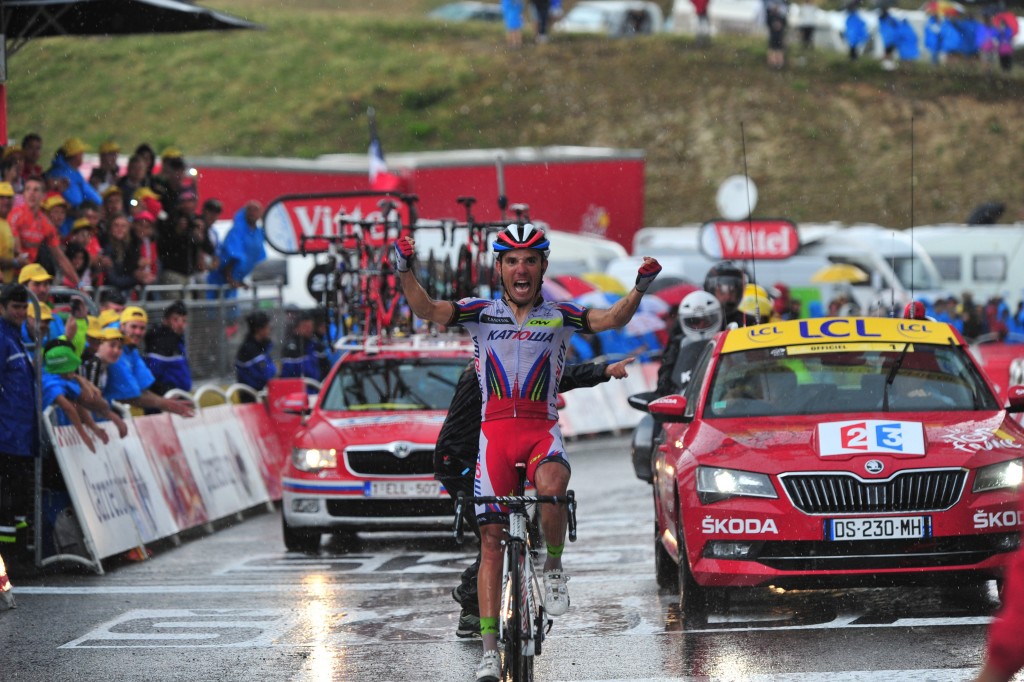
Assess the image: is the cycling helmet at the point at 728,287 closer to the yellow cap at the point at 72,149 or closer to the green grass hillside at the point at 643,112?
the yellow cap at the point at 72,149

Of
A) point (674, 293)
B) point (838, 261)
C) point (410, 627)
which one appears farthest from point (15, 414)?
point (838, 261)

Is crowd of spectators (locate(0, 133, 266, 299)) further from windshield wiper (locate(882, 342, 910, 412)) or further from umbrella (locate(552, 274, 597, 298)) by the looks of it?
umbrella (locate(552, 274, 597, 298))

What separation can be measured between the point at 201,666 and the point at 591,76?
195 ft

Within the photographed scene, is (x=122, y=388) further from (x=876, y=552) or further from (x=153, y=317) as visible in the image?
(x=876, y=552)

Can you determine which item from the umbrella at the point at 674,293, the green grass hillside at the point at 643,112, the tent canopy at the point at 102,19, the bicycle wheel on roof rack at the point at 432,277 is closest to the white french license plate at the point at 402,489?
the bicycle wheel on roof rack at the point at 432,277

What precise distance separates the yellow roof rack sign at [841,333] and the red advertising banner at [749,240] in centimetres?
2089

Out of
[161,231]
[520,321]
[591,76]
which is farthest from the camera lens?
[591,76]

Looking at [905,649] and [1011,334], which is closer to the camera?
[905,649]

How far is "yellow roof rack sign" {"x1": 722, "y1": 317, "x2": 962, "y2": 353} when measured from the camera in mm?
10812

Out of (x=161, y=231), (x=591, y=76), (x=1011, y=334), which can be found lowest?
(x=1011, y=334)

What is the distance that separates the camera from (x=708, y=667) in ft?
28.4

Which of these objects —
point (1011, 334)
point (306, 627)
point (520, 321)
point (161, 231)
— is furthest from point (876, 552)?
point (1011, 334)

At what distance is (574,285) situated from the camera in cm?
3109

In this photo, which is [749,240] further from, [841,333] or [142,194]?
[841,333]
